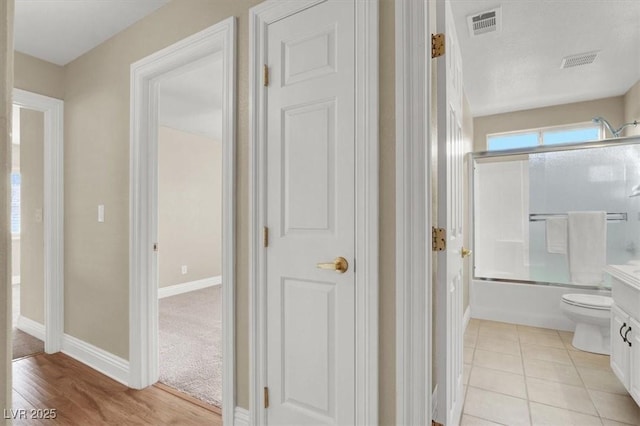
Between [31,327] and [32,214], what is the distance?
1118mm

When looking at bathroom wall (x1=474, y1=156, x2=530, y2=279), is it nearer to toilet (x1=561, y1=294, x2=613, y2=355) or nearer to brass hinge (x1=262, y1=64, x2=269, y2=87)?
toilet (x1=561, y1=294, x2=613, y2=355)

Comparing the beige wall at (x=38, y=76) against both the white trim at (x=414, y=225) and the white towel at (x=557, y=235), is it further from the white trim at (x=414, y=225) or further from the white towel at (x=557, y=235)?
the white towel at (x=557, y=235)

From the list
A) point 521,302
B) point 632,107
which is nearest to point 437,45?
point 521,302


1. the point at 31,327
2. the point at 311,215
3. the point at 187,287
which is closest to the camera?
the point at 311,215

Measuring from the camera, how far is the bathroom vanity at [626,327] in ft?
5.89

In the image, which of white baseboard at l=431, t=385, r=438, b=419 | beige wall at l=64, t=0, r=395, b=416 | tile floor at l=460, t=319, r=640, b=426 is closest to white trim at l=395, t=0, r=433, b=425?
beige wall at l=64, t=0, r=395, b=416

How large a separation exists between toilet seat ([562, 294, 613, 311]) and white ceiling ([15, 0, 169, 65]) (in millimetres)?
4025

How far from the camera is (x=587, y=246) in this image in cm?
343

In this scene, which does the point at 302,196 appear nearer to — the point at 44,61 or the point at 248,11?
the point at 248,11

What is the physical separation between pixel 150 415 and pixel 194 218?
3.78 m

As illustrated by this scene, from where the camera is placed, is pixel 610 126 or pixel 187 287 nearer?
pixel 610 126

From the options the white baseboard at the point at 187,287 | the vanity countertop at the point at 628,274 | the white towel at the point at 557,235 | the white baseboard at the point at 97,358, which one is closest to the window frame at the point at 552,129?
the white towel at the point at 557,235

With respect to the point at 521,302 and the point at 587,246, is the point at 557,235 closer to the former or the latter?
the point at 587,246

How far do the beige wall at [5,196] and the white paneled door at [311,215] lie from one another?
114 cm
